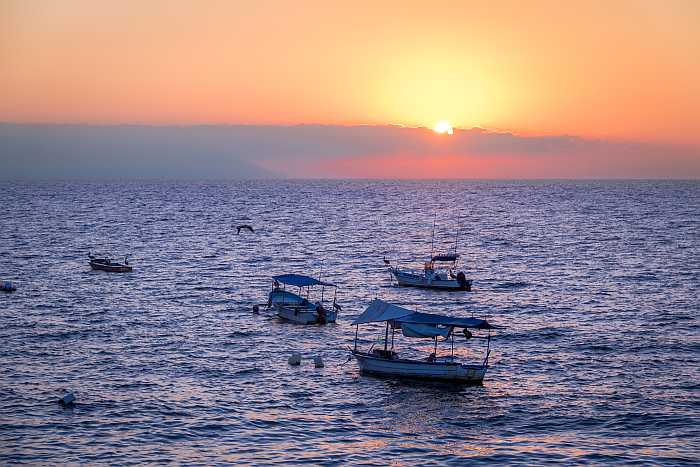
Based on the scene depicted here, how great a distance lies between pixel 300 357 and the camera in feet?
153

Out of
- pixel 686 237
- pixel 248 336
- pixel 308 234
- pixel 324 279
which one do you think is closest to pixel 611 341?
pixel 248 336

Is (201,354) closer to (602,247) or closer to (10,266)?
(10,266)

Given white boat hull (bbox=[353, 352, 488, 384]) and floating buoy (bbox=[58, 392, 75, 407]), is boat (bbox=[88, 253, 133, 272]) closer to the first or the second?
white boat hull (bbox=[353, 352, 488, 384])

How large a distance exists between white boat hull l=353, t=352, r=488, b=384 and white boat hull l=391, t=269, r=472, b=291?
32249mm

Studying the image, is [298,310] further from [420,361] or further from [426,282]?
[426,282]

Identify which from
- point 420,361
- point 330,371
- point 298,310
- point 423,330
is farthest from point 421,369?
point 298,310

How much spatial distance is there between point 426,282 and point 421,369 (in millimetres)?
34948

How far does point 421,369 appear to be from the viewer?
143ft

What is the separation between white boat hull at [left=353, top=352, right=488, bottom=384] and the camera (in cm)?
4281

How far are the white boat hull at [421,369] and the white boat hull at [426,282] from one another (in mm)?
32249

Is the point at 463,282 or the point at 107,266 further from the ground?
the point at 463,282

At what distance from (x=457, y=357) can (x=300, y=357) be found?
10216 mm

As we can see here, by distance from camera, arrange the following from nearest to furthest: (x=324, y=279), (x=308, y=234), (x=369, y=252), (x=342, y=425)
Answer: (x=342, y=425) < (x=324, y=279) < (x=369, y=252) < (x=308, y=234)

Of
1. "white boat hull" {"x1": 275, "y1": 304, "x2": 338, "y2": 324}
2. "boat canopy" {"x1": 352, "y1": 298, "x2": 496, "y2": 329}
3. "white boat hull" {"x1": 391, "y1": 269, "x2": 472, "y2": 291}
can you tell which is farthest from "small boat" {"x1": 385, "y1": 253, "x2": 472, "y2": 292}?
"boat canopy" {"x1": 352, "y1": 298, "x2": 496, "y2": 329}
